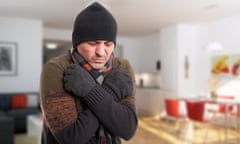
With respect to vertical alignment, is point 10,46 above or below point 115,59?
above

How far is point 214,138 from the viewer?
4.75 m

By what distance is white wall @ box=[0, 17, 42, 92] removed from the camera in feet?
19.7

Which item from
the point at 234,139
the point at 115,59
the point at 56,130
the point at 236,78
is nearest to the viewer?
the point at 56,130

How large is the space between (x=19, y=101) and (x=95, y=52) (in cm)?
→ 542

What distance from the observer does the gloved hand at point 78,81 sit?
0.66 meters

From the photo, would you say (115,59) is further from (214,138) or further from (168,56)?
(168,56)

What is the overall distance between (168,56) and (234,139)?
9.75 feet

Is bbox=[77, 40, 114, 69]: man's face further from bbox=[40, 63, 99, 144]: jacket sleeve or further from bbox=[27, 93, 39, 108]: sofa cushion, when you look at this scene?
bbox=[27, 93, 39, 108]: sofa cushion

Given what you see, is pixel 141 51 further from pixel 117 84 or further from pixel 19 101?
pixel 117 84

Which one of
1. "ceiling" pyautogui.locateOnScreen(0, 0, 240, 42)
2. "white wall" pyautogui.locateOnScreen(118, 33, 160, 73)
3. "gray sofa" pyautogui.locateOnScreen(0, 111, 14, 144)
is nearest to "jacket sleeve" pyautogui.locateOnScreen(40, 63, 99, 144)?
"gray sofa" pyautogui.locateOnScreen(0, 111, 14, 144)

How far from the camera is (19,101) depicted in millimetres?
5637

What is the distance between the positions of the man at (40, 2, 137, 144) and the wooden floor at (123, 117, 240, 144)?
12.5ft

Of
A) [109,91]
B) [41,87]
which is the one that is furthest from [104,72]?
[41,87]

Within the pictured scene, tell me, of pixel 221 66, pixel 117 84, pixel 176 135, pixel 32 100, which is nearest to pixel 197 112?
pixel 176 135
